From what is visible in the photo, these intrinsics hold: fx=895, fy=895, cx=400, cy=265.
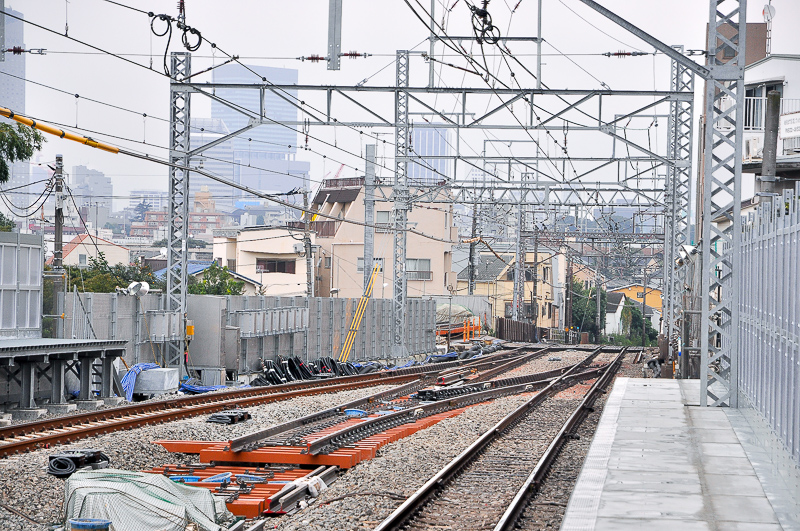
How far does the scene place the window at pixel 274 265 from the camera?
205 feet

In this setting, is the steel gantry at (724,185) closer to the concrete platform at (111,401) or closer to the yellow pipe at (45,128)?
the yellow pipe at (45,128)

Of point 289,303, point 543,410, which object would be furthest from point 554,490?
point 289,303

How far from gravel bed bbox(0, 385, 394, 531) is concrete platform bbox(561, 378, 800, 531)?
5.22 m

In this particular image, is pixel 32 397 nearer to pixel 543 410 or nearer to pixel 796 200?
pixel 543 410

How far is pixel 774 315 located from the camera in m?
9.68

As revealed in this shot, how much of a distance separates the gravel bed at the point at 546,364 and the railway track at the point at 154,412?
3623 millimetres

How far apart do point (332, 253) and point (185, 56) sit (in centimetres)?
4054

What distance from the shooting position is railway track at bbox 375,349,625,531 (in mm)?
8695

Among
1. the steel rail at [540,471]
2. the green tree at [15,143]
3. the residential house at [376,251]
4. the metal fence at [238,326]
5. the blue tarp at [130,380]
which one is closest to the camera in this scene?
the steel rail at [540,471]

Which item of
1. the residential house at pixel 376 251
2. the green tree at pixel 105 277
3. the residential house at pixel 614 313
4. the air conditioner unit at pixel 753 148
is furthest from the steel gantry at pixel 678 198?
the residential house at pixel 614 313

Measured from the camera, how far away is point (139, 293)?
21.8 m

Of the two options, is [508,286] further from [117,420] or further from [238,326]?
[117,420]

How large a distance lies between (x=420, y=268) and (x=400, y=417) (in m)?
47.8

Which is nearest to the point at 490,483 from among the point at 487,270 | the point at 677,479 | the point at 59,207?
the point at 677,479
